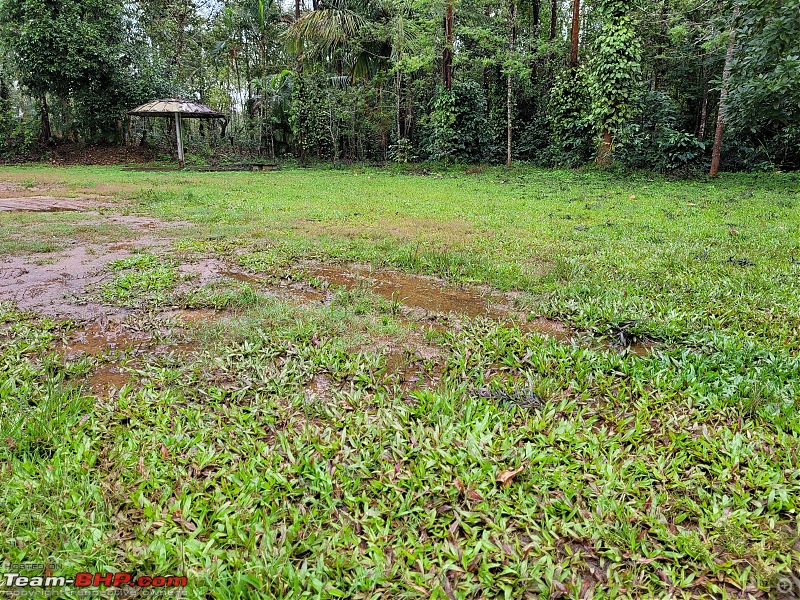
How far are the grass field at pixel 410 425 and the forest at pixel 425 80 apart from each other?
9.38m

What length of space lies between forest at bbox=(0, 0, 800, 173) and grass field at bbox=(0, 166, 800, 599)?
369 inches

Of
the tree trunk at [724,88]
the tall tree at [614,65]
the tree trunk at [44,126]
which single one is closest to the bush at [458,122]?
the tall tree at [614,65]

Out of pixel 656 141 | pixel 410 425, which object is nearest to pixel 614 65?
pixel 656 141

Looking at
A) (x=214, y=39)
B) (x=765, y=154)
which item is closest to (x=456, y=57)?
(x=765, y=154)

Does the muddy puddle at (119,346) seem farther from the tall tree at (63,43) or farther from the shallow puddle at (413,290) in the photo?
the tall tree at (63,43)

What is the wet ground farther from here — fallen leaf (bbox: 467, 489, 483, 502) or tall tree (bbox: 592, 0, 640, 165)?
tall tree (bbox: 592, 0, 640, 165)

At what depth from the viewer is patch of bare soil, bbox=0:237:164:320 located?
→ 3.38 m

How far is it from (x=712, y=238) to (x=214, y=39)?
23800 mm

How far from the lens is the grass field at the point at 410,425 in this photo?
1509mm

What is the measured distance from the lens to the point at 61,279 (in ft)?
13.0

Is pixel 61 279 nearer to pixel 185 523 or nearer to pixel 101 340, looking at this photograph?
pixel 101 340

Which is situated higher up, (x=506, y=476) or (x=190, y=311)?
(x=190, y=311)

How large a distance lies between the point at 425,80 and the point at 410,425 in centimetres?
1878

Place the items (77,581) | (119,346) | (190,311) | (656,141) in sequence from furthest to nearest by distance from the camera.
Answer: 1. (656,141)
2. (190,311)
3. (119,346)
4. (77,581)
